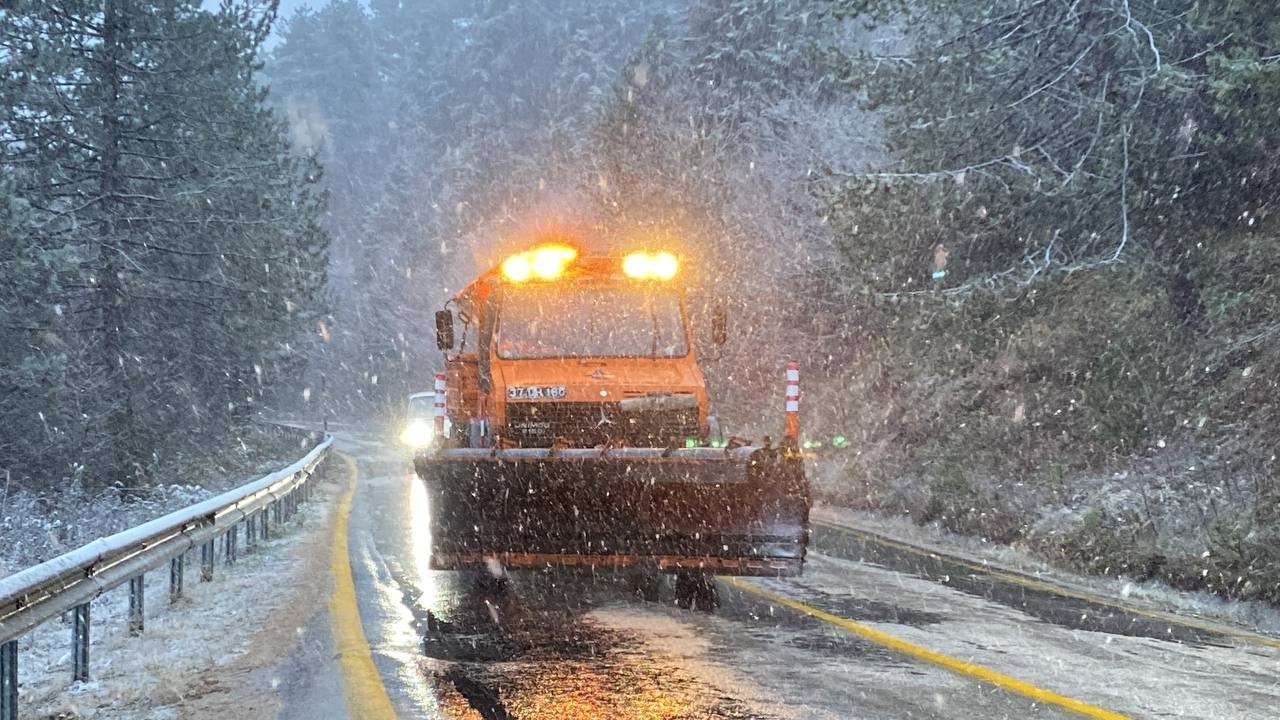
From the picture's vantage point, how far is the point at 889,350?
73.3ft

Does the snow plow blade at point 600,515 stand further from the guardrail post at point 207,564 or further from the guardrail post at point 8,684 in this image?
the guardrail post at point 8,684

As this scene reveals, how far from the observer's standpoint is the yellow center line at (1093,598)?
26.7 feet

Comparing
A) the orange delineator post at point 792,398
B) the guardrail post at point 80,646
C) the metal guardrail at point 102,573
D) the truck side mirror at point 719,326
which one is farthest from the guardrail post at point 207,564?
the orange delineator post at point 792,398

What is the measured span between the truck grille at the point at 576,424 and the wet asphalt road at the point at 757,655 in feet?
3.98

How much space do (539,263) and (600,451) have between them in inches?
101

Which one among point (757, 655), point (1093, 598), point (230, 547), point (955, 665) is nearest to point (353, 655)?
point (757, 655)

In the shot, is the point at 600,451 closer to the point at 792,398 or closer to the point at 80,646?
the point at 80,646

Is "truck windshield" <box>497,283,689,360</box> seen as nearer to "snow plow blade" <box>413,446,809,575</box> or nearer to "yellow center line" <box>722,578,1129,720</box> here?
"snow plow blade" <box>413,446,809,575</box>

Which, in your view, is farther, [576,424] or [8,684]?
[576,424]

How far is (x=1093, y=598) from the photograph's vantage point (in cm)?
991

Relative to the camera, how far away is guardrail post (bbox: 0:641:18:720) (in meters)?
4.87

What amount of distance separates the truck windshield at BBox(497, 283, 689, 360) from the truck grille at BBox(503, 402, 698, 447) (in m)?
0.64

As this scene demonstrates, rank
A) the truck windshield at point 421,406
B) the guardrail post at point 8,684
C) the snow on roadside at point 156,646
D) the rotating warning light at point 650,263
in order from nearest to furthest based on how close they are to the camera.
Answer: the guardrail post at point 8,684 → the snow on roadside at point 156,646 → the rotating warning light at point 650,263 → the truck windshield at point 421,406

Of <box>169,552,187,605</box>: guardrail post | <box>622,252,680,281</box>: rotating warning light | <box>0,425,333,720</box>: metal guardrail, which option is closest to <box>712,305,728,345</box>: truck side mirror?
<box>622,252,680,281</box>: rotating warning light
